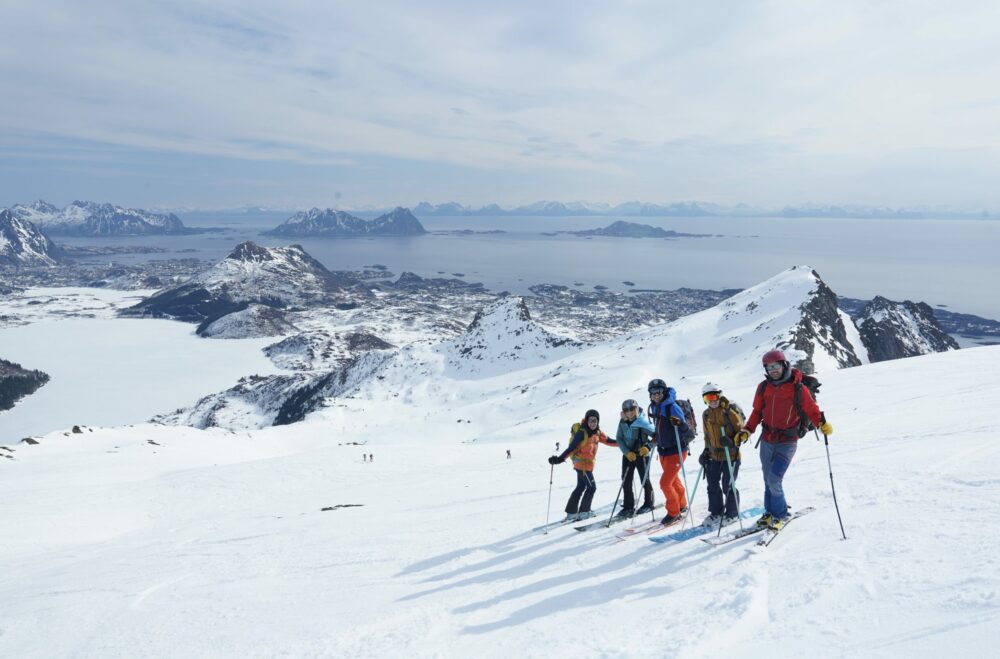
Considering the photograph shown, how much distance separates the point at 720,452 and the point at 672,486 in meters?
1.25

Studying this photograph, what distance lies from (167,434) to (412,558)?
38571 millimetres

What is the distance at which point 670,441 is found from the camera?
32.2ft

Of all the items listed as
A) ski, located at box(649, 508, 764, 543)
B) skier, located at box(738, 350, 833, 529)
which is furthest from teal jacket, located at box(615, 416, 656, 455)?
skier, located at box(738, 350, 833, 529)

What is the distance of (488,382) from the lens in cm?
8825

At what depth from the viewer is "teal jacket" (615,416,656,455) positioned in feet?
33.7

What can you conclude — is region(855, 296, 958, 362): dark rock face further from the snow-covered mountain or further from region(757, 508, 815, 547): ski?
region(757, 508, 815, 547): ski

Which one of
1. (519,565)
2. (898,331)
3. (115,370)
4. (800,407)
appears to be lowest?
(115,370)

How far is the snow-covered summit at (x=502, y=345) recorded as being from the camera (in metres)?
96.0

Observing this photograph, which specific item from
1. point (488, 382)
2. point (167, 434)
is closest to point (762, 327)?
point (488, 382)

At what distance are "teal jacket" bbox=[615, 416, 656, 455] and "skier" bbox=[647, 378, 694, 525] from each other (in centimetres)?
26

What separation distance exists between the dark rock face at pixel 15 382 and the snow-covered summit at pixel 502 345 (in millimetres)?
97106

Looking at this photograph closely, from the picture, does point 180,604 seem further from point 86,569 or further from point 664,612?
point 664,612

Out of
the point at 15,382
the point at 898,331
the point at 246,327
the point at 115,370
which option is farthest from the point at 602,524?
the point at 246,327

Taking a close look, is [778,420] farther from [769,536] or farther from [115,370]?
[115,370]
